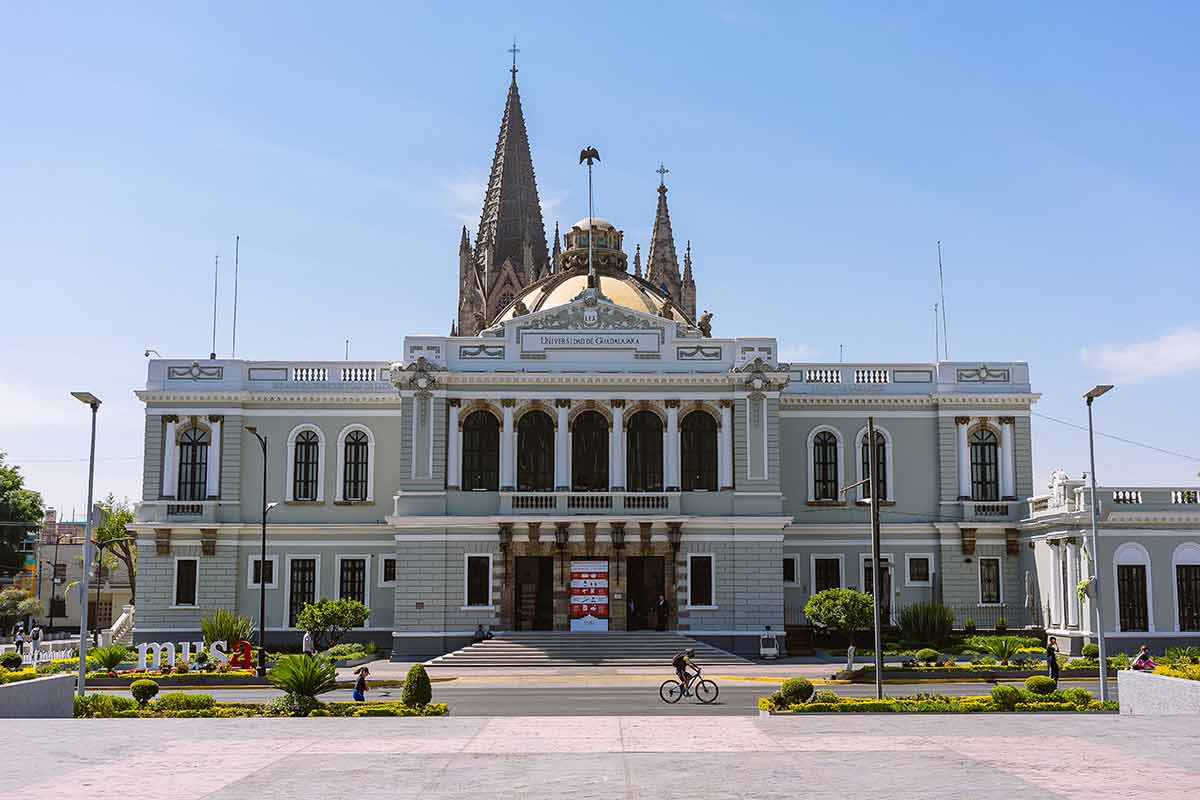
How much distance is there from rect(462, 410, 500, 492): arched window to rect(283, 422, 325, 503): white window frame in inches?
284

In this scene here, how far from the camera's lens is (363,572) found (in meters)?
56.8

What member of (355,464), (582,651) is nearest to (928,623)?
(582,651)

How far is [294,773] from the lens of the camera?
1938 cm

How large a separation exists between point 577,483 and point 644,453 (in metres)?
3.09

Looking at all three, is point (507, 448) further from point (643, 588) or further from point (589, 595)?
point (643, 588)

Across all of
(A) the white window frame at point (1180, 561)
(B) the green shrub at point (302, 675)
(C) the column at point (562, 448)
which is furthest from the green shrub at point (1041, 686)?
(C) the column at point (562, 448)

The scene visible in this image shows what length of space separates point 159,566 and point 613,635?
66.8 ft

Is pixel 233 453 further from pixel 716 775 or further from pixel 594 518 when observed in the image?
pixel 716 775

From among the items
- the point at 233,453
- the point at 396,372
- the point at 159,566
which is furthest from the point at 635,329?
the point at 159,566

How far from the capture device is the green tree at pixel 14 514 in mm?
90688

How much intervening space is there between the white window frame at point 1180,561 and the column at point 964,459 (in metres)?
9.80

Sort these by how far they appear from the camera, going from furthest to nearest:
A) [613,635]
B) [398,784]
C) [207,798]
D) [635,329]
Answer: [635,329] → [613,635] → [398,784] → [207,798]

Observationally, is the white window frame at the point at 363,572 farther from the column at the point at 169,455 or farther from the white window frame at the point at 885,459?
the white window frame at the point at 885,459

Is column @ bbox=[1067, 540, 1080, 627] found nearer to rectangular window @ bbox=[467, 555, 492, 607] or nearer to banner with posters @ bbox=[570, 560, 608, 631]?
banner with posters @ bbox=[570, 560, 608, 631]
